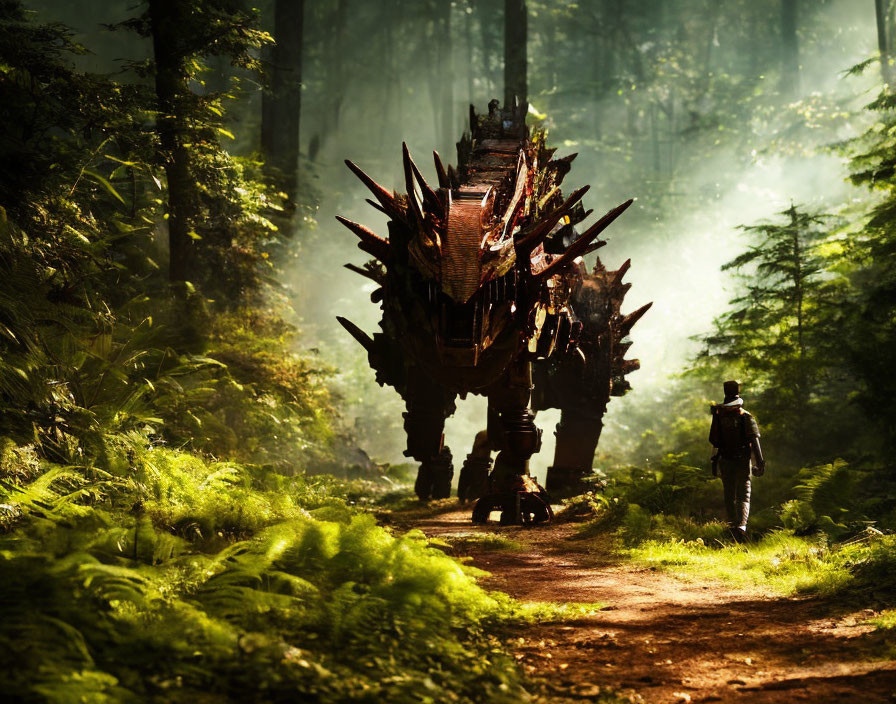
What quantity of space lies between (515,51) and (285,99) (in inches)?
268

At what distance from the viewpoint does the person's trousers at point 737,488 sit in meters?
7.34

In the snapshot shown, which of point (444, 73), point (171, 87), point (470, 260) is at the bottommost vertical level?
point (470, 260)

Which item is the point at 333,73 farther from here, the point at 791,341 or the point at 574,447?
the point at 574,447

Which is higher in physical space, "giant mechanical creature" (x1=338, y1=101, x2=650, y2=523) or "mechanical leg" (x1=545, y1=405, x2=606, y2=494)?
"giant mechanical creature" (x1=338, y1=101, x2=650, y2=523)

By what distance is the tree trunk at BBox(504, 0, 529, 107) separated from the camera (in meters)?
20.1

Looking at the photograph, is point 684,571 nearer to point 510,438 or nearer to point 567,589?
point 567,589

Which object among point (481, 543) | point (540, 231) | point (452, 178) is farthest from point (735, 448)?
point (452, 178)

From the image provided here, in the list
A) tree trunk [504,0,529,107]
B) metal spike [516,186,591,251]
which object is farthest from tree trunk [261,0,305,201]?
metal spike [516,186,591,251]

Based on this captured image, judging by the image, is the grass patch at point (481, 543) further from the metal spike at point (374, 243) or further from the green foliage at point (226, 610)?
the metal spike at point (374, 243)

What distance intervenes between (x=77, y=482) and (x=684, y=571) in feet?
14.1

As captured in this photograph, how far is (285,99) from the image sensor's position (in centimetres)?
1753

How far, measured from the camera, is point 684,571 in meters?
5.68

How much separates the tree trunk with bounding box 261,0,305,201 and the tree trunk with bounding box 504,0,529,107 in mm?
5403

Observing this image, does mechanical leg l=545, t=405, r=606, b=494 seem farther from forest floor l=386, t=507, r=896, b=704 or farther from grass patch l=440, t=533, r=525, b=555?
forest floor l=386, t=507, r=896, b=704
